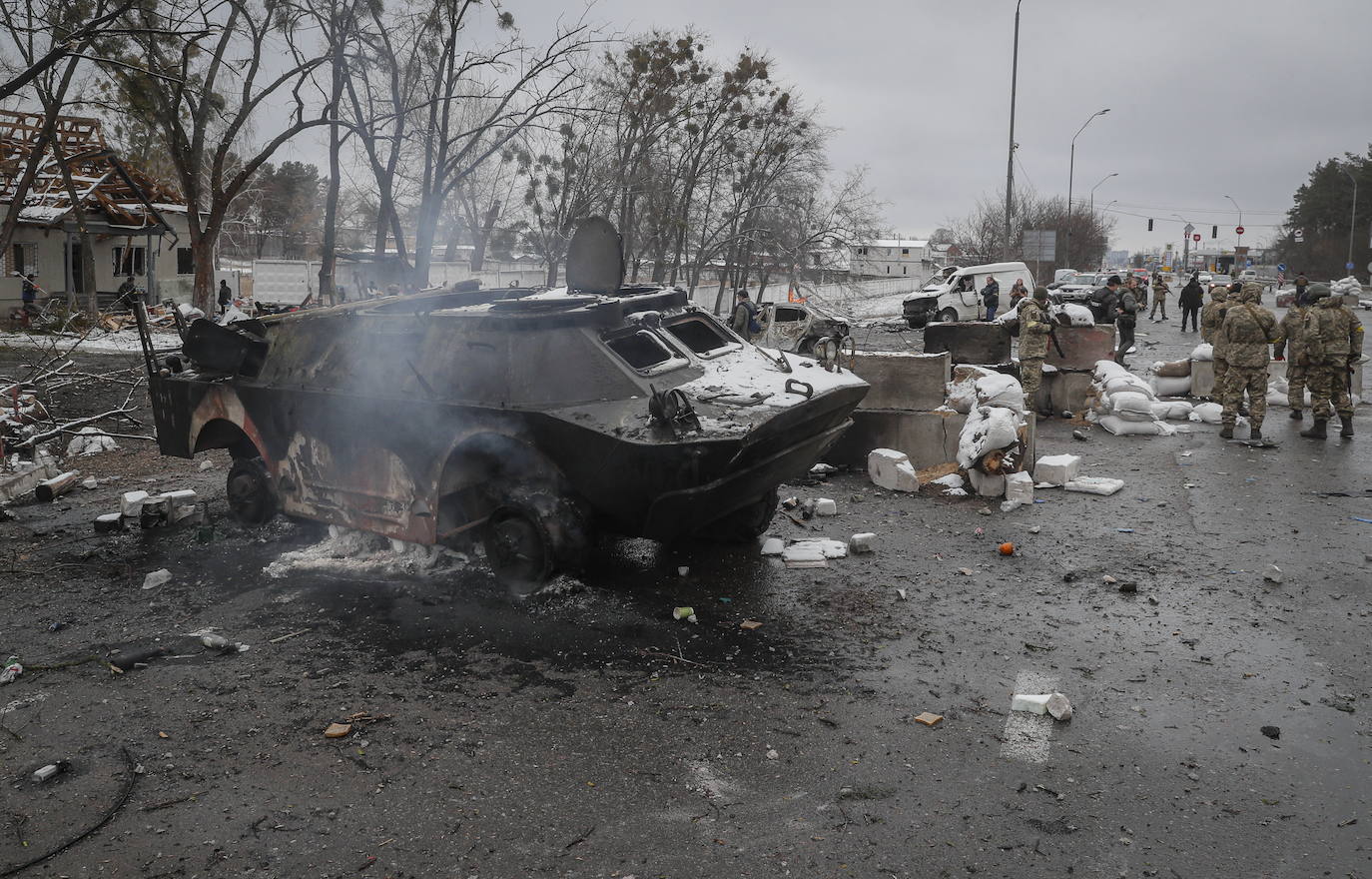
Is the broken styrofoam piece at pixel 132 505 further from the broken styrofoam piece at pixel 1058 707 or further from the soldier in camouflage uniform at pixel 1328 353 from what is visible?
the soldier in camouflage uniform at pixel 1328 353

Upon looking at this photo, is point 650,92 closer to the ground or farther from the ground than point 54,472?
farther from the ground

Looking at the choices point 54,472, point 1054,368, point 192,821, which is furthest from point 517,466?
point 1054,368

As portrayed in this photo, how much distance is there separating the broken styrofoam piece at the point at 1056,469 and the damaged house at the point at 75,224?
21.7 m

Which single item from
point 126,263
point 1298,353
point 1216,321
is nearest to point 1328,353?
point 1298,353

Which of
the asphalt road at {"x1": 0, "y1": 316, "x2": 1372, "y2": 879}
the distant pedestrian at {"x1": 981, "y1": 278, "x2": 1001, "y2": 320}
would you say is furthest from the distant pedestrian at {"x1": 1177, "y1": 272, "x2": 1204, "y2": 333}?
the asphalt road at {"x1": 0, "y1": 316, "x2": 1372, "y2": 879}

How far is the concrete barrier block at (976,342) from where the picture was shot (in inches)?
546

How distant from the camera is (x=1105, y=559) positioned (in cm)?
707

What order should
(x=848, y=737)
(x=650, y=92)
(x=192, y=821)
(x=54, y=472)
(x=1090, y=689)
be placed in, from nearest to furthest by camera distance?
(x=192, y=821)
(x=848, y=737)
(x=1090, y=689)
(x=54, y=472)
(x=650, y=92)

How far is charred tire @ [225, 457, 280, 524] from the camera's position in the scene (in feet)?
25.3

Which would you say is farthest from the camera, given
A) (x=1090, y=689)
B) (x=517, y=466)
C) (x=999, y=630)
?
(x=517, y=466)

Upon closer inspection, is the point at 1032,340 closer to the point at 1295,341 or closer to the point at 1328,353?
the point at 1295,341

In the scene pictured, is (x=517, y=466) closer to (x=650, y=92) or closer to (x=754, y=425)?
(x=754, y=425)

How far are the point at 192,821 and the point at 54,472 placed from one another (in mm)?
7284

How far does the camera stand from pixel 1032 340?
509 inches
